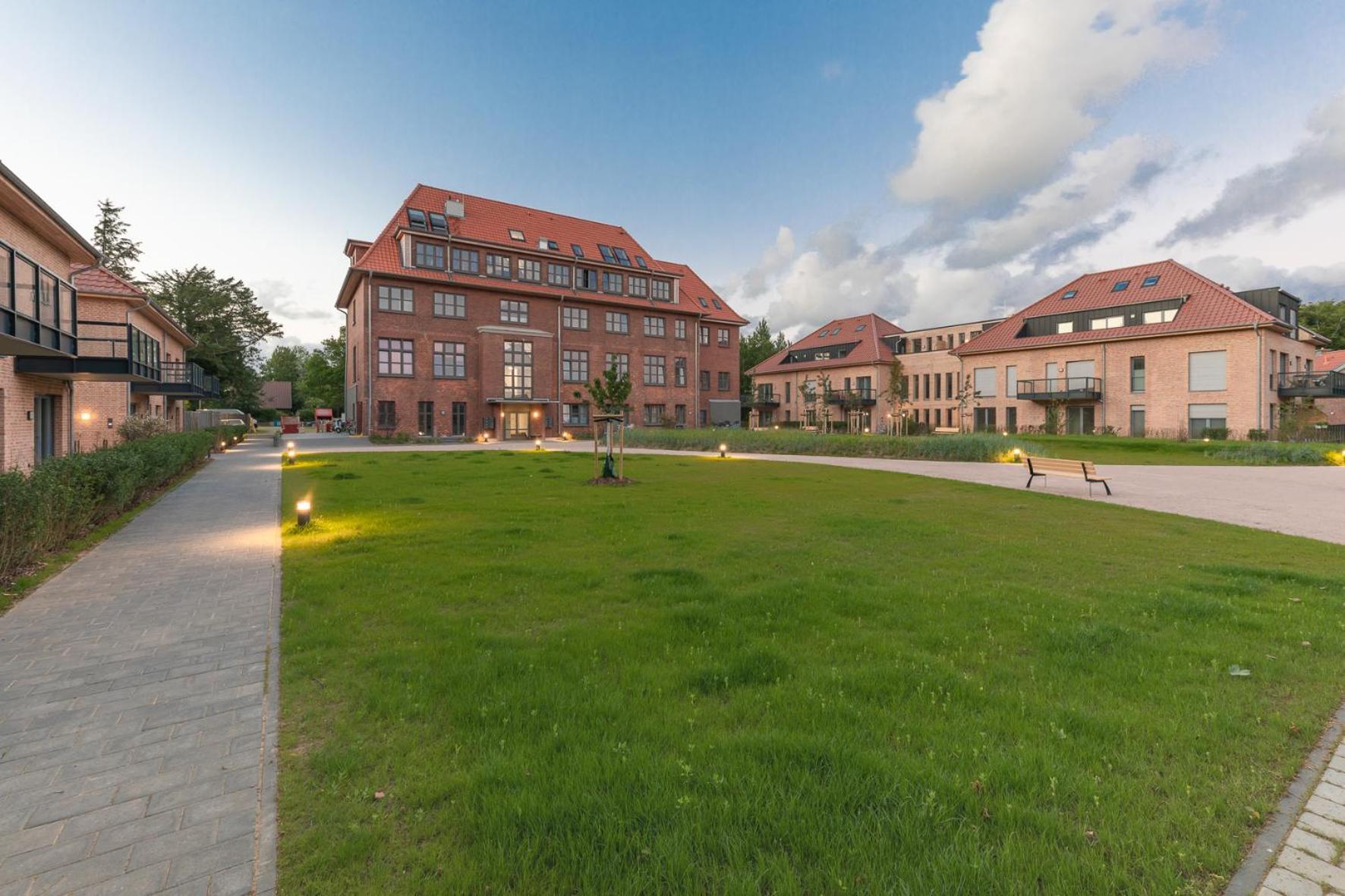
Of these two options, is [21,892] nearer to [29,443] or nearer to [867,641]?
[867,641]

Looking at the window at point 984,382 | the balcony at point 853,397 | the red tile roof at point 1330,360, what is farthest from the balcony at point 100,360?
the red tile roof at point 1330,360

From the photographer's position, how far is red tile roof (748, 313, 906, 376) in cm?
5672

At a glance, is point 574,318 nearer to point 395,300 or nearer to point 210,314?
point 395,300

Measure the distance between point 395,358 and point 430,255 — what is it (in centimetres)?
749

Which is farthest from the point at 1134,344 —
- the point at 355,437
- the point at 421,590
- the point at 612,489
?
the point at 355,437

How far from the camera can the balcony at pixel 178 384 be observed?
26.2 metres

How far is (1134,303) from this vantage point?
40.5 metres

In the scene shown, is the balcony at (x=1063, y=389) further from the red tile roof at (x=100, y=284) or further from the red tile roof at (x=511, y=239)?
the red tile roof at (x=100, y=284)

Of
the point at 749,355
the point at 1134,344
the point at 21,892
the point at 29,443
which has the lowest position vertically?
the point at 21,892

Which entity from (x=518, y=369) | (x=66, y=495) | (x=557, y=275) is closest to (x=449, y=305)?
(x=518, y=369)

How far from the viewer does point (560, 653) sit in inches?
178

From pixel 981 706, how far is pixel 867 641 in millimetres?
1105

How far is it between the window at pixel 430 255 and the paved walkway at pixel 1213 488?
29079 mm

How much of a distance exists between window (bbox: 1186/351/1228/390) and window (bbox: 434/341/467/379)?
4731 cm
